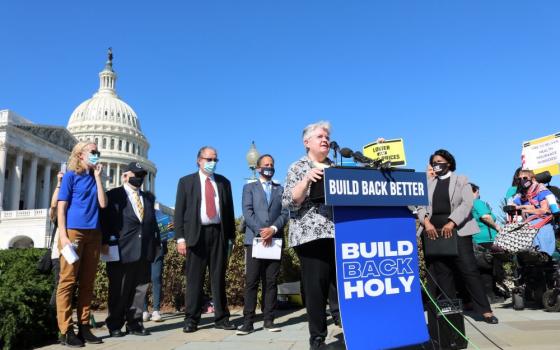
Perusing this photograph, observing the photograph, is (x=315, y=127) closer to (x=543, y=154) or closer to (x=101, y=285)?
(x=101, y=285)

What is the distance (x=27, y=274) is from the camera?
5.84m

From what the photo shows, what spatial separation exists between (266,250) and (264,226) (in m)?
0.31

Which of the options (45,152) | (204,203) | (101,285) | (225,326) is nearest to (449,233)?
(225,326)

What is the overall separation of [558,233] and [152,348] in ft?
18.4

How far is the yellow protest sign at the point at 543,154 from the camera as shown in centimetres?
854

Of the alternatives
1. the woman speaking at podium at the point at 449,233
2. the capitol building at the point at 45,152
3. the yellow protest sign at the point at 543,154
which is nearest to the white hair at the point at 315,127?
the woman speaking at podium at the point at 449,233

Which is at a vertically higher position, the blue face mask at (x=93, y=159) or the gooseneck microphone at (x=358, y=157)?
the blue face mask at (x=93, y=159)

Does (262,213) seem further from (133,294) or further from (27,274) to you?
(27,274)

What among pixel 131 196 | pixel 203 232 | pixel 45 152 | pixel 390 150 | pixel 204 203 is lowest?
pixel 203 232

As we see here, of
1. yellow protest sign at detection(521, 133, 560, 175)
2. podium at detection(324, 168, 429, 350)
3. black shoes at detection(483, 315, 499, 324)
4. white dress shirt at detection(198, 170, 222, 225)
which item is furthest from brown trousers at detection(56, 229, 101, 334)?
yellow protest sign at detection(521, 133, 560, 175)

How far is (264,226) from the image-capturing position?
18.6 feet

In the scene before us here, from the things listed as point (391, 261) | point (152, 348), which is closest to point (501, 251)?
point (391, 261)

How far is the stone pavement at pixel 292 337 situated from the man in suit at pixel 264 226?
363 mm

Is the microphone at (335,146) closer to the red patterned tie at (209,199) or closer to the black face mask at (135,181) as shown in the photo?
the red patterned tie at (209,199)
